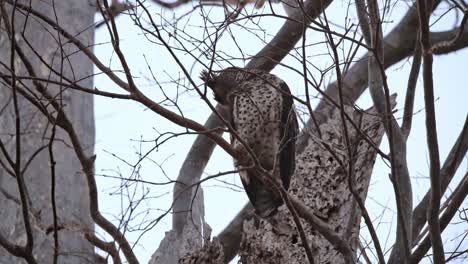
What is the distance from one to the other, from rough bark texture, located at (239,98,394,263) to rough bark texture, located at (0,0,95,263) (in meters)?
0.95

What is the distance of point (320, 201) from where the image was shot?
4.73m

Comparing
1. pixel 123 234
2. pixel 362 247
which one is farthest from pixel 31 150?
pixel 362 247

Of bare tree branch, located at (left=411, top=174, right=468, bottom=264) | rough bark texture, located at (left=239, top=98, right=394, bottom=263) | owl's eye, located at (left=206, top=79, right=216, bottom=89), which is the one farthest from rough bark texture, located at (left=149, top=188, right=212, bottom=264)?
bare tree branch, located at (left=411, top=174, right=468, bottom=264)

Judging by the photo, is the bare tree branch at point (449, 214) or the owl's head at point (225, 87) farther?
the owl's head at point (225, 87)

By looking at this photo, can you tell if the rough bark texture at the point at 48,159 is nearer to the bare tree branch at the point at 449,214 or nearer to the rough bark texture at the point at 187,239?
the rough bark texture at the point at 187,239

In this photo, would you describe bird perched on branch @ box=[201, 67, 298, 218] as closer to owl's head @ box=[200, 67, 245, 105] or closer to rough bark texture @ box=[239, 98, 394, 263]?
owl's head @ box=[200, 67, 245, 105]

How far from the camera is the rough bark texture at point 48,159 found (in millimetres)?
4738

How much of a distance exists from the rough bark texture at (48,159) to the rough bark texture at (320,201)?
0.95 m

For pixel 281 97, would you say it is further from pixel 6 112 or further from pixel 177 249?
pixel 6 112

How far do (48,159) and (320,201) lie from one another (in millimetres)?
1718

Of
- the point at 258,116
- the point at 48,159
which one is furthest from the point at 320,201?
the point at 48,159

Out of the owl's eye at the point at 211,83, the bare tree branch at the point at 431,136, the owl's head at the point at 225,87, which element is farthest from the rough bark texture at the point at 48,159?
the bare tree branch at the point at 431,136

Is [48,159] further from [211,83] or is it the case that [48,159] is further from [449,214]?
[449,214]

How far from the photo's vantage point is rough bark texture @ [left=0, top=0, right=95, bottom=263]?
15.5 feet
